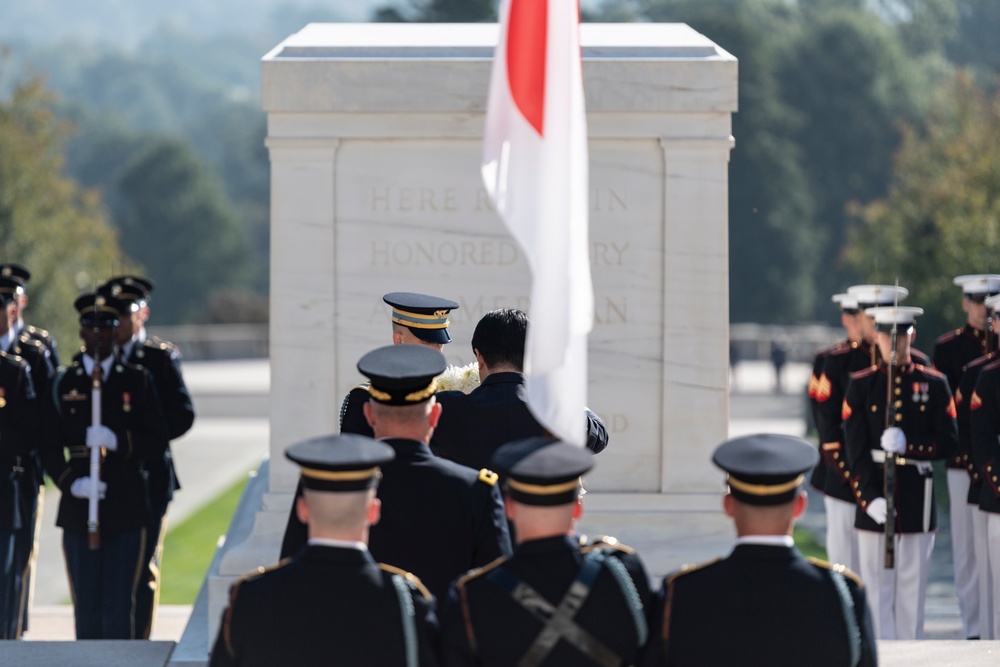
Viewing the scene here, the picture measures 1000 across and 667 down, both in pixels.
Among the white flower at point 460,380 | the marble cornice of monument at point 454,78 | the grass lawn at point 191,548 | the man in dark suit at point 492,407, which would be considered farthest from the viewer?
the grass lawn at point 191,548

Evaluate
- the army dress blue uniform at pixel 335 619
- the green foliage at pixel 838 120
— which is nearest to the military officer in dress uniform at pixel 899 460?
the army dress blue uniform at pixel 335 619

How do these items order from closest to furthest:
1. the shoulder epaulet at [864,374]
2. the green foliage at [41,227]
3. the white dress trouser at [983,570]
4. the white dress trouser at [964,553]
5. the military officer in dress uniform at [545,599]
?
the military officer in dress uniform at [545,599]
the white dress trouser at [983,570]
the shoulder epaulet at [864,374]
the white dress trouser at [964,553]
the green foliage at [41,227]

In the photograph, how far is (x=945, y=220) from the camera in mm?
16531

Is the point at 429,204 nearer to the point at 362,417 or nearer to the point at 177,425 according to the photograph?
the point at 177,425

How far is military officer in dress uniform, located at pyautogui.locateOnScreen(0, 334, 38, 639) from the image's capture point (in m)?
7.22

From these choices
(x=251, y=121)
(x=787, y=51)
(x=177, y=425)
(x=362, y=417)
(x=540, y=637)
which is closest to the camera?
(x=540, y=637)

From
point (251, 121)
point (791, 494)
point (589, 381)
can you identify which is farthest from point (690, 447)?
point (251, 121)

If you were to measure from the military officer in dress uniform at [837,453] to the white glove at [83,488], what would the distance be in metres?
3.30

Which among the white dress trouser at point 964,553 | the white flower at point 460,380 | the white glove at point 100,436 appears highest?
the white flower at point 460,380

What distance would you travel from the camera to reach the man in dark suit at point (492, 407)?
483 centimetres

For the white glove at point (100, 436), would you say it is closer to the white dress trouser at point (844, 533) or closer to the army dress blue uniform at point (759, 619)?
the white dress trouser at point (844, 533)

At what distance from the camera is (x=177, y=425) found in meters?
7.29

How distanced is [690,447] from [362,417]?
7.72 feet

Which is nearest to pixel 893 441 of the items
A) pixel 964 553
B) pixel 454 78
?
pixel 964 553
